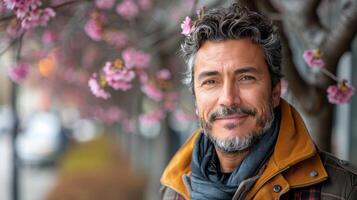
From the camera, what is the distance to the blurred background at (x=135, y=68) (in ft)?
10.7

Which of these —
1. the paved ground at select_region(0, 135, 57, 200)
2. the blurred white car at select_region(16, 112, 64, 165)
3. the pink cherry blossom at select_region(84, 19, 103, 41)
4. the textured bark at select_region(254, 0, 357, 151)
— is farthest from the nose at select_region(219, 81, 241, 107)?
the blurred white car at select_region(16, 112, 64, 165)

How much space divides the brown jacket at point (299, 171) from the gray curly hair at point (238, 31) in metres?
0.24

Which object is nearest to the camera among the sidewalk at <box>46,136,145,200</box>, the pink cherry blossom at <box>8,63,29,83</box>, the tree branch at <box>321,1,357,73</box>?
the tree branch at <box>321,1,357,73</box>

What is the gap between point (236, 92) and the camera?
6.94 feet

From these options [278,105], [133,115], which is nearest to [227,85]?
[278,105]

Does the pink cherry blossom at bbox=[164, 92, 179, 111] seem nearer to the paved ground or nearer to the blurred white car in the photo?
the paved ground

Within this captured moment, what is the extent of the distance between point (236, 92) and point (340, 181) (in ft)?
1.58

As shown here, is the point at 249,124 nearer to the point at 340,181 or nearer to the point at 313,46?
the point at 340,181

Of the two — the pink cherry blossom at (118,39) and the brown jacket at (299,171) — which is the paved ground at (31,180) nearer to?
the pink cherry blossom at (118,39)

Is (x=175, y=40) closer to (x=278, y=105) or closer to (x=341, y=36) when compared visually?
(x=341, y=36)

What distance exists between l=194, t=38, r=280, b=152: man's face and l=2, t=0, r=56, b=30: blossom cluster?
1146 millimetres

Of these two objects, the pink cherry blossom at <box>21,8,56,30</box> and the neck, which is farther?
the pink cherry blossom at <box>21,8,56,30</box>

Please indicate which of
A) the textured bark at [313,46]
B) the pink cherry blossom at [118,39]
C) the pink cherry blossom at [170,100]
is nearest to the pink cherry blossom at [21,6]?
the textured bark at [313,46]

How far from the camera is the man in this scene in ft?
6.77
